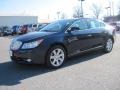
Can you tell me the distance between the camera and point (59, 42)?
25.4 ft

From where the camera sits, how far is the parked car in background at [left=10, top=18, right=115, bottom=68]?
728cm

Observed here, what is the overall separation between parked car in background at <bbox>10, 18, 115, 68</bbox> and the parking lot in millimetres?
363

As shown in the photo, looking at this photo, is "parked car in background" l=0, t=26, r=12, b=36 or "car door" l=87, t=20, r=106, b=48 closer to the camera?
"car door" l=87, t=20, r=106, b=48

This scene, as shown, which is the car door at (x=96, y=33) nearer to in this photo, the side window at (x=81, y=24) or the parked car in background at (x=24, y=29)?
the side window at (x=81, y=24)

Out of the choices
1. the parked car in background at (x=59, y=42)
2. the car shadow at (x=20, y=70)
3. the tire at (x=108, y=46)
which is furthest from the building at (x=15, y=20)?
the car shadow at (x=20, y=70)

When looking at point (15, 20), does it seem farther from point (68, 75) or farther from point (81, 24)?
point (68, 75)

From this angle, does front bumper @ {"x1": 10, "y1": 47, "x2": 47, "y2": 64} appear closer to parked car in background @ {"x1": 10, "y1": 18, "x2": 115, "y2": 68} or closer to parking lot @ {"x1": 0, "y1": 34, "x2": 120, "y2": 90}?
parked car in background @ {"x1": 10, "y1": 18, "x2": 115, "y2": 68}

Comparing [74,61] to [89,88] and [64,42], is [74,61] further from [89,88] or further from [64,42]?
[89,88]

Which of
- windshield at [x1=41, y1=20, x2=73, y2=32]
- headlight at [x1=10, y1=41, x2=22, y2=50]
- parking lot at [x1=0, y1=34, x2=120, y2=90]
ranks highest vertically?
windshield at [x1=41, y1=20, x2=73, y2=32]

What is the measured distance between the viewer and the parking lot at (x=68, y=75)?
18.7 feet

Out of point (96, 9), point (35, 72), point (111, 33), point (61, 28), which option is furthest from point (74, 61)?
point (96, 9)

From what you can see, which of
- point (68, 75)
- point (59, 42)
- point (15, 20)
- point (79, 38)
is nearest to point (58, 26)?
point (79, 38)

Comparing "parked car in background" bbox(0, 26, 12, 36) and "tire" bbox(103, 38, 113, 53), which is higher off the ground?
"tire" bbox(103, 38, 113, 53)

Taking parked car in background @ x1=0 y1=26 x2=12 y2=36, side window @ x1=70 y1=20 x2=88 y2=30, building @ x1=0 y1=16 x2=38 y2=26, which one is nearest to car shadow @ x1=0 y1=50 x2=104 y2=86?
side window @ x1=70 y1=20 x2=88 y2=30
